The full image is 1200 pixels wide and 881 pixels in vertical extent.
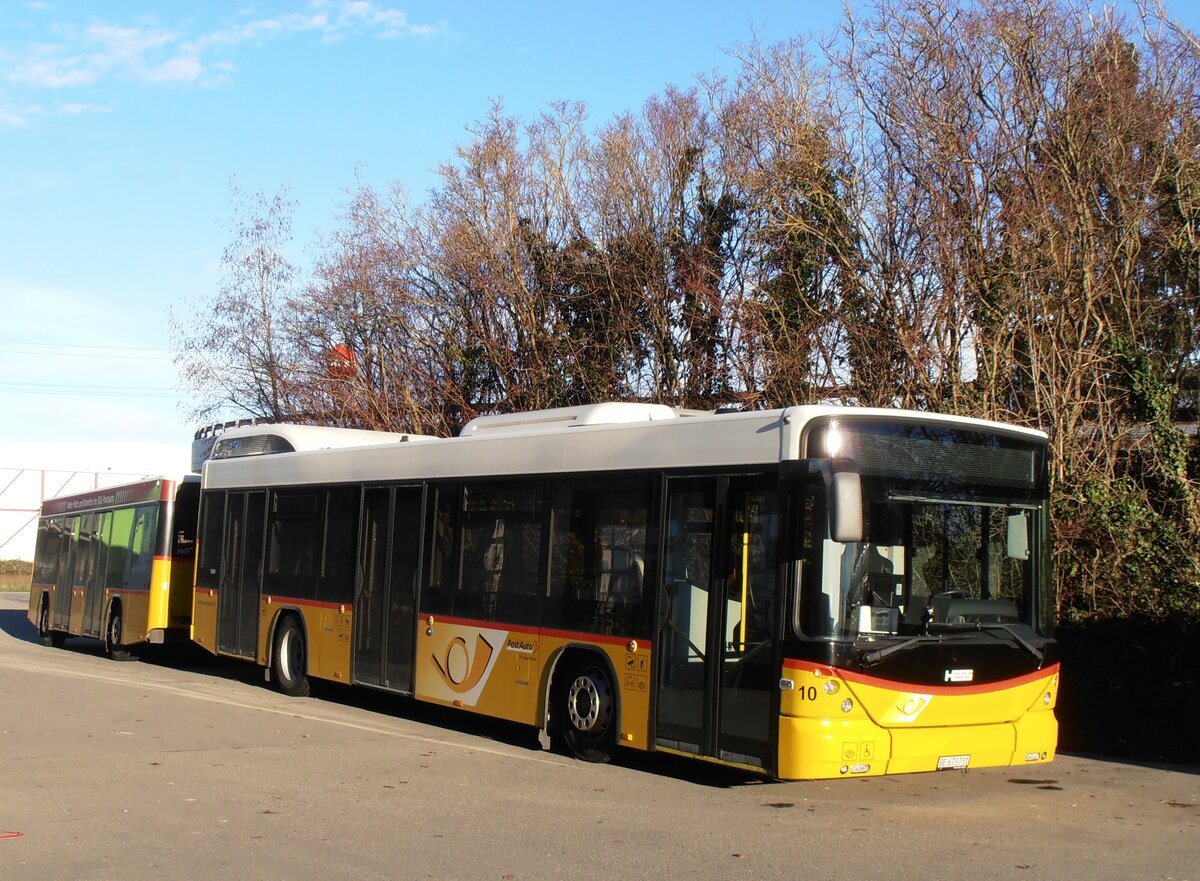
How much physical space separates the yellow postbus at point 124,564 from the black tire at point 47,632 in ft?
0.12

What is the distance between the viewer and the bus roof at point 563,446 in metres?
9.62

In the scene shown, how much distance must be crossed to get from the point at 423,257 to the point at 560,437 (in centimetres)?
1892

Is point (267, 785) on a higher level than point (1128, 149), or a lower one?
lower

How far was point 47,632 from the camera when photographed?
25984 mm

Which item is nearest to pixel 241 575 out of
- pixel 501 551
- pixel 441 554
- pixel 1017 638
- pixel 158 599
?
pixel 158 599

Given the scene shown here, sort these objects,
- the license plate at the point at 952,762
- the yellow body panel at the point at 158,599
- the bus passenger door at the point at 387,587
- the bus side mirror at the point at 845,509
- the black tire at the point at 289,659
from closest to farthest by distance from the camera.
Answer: the bus side mirror at the point at 845,509 < the license plate at the point at 952,762 < the bus passenger door at the point at 387,587 < the black tire at the point at 289,659 < the yellow body panel at the point at 158,599

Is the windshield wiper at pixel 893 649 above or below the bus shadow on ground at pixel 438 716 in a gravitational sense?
above

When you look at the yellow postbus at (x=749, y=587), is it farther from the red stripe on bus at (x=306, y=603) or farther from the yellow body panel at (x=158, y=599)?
the yellow body panel at (x=158, y=599)

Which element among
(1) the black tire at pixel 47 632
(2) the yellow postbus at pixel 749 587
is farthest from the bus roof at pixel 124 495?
(2) the yellow postbus at pixel 749 587

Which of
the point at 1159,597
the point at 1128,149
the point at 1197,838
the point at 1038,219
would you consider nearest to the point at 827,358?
the point at 1038,219

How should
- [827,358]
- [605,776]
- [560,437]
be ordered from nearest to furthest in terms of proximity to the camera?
[605,776]
[560,437]
[827,358]

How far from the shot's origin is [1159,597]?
14.1m

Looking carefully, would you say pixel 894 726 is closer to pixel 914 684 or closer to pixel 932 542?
pixel 914 684

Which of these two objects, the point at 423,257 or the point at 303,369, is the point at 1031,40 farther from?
the point at 303,369
